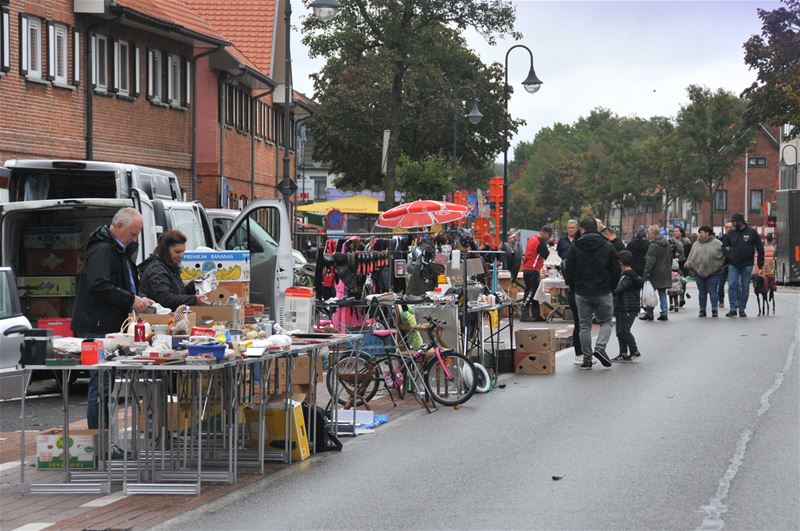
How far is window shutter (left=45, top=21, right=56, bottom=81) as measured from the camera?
1182 inches

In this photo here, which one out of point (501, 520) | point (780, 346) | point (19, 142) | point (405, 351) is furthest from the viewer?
point (19, 142)

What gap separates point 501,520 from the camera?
8.42 m

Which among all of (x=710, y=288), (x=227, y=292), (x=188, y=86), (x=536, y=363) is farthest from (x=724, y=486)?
(x=188, y=86)

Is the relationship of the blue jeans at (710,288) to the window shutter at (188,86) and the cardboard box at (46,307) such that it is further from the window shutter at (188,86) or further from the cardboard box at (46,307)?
the window shutter at (188,86)

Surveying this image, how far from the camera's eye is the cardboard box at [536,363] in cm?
1806

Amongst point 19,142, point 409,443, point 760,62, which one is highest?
point 760,62

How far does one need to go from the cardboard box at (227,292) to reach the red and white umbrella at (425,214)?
453 inches

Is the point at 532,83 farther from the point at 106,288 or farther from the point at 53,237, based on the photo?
the point at 106,288

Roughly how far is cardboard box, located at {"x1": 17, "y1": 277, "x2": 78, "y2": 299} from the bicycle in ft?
14.6

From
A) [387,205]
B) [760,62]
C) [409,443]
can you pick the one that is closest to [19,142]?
[409,443]

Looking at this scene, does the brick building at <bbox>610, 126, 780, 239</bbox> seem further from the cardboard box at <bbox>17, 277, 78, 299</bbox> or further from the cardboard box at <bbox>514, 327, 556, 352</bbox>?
the cardboard box at <bbox>17, 277, 78, 299</bbox>

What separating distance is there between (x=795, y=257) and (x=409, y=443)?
3762 centimetres

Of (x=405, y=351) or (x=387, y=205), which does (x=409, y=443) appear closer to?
(x=405, y=351)

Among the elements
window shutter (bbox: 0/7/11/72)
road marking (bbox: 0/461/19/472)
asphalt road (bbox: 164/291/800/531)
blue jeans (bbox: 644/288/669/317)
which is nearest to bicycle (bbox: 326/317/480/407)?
asphalt road (bbox: 164/291/800/531)
